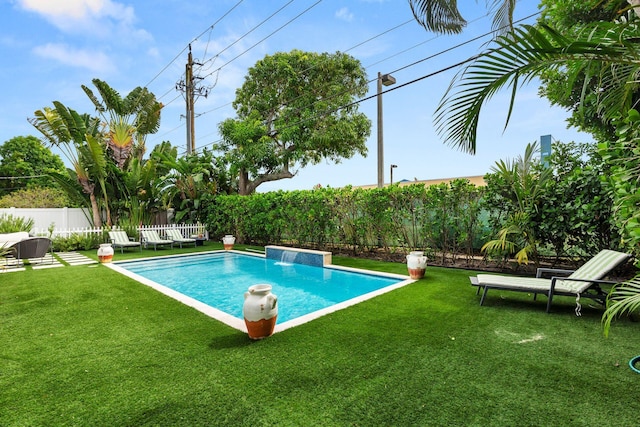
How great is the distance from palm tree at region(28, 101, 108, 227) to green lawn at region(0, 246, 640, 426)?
11.1 m

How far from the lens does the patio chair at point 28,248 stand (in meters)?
9.16

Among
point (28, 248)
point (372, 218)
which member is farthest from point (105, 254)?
point (372, 218)

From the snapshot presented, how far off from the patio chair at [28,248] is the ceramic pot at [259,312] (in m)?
9.10

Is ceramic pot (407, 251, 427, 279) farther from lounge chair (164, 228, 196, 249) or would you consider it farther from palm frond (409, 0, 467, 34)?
lounge chair (164, 228, 196, 249)

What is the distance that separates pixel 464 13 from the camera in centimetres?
785

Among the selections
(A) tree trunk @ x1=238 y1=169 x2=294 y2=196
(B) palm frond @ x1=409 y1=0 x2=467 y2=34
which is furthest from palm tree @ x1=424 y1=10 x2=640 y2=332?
(A) tree trunk @ x1=238 y1=169 x2=294 y2=196

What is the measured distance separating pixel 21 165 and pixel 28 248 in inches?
1438

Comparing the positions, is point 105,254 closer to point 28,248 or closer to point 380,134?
point 28,248

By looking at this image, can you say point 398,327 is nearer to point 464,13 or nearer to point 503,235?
point 503,235

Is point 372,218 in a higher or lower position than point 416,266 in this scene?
higher

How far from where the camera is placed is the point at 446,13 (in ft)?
23.6

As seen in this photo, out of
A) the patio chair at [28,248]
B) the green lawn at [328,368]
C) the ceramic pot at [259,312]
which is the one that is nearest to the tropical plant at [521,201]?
the green lawn at [328,368]

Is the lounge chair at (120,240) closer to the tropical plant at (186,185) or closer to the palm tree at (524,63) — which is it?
the tropical plant at (186,185)

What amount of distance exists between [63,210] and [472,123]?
20.4 meters
